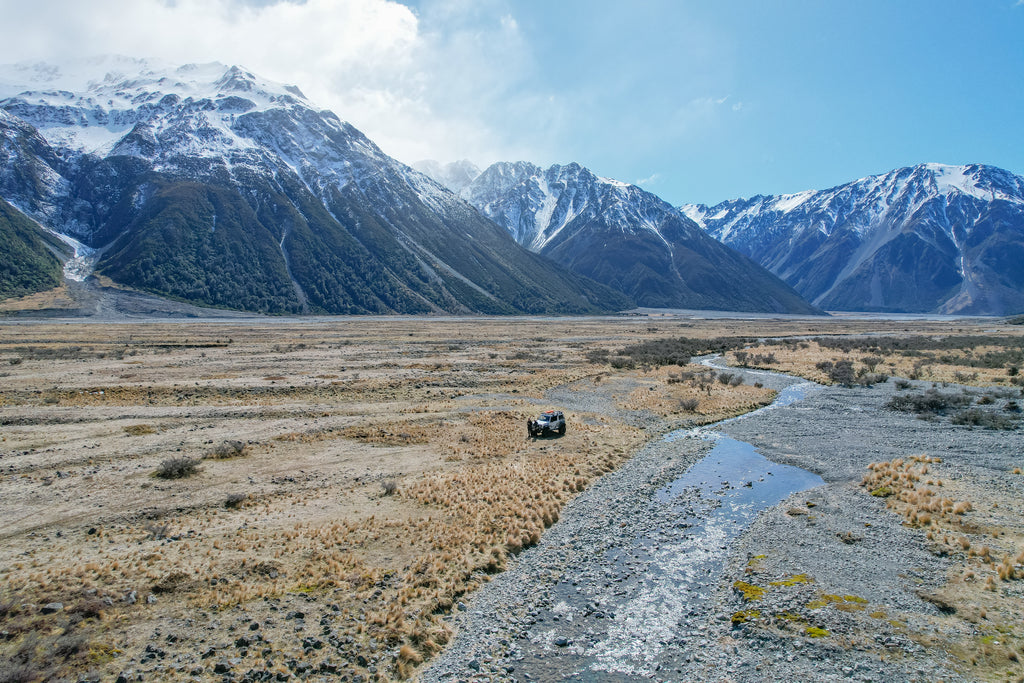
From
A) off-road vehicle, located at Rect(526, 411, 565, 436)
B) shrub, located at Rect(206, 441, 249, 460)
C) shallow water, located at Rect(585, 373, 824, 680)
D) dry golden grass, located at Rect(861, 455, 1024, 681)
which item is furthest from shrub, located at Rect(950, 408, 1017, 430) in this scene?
shrub, located at Rect(206, 441, 249, 460)

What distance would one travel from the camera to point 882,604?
46.0ft

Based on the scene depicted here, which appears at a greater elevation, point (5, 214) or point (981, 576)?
point (5, 214)

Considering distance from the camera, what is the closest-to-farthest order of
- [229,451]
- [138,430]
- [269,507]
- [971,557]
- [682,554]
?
[971,557], [682,554], [269,507], [229,451], [138,430]

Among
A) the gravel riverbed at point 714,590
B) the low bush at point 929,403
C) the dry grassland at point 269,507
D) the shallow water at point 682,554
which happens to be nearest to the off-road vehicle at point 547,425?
the dry grassland at point 269,507

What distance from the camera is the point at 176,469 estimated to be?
77.9 ft

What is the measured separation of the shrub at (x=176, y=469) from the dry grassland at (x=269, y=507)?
0.12 m

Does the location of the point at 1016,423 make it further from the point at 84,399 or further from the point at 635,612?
the point at 84,399

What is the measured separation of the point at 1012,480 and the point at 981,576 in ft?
41.1

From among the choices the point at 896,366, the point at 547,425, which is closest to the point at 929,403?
the point at 896,366

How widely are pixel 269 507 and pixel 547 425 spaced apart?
17829mm

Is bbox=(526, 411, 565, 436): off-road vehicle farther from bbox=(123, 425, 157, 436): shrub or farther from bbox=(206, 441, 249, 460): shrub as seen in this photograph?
bbox=(123, 425, 157, 436): shrub

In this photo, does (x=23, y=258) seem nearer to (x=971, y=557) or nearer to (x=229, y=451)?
(x=229, y=451)

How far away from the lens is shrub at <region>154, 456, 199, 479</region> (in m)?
23.6

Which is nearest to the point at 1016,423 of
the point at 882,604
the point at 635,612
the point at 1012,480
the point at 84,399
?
the point at 1012,480
